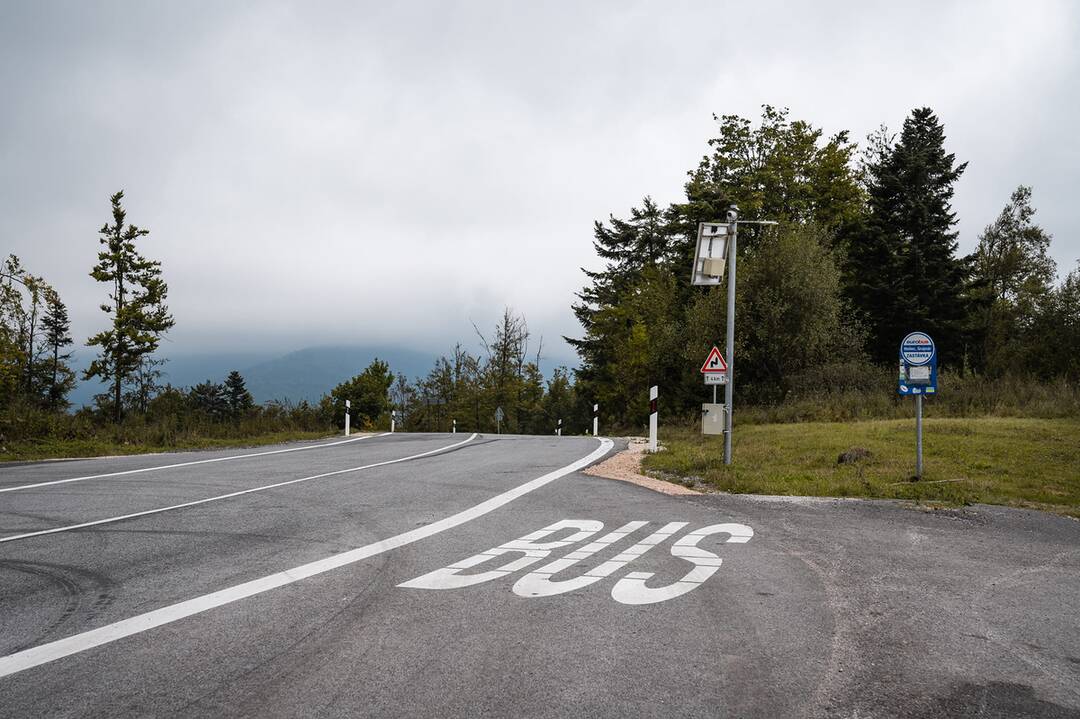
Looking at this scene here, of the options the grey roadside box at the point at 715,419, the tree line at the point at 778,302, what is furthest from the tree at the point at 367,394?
the grey roadside box at the point at 715,419

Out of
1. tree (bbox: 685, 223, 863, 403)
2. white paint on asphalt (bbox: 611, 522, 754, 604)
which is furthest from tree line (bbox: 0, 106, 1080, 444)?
white paint on asphalt (bbox: 611, 522, 754, 604)

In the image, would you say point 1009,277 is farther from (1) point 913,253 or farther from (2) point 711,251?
(2) point 711,251

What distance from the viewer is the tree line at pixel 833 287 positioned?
2819cm

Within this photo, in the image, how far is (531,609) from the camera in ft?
14.0

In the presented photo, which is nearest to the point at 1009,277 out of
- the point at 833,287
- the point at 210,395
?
the point at 833,287

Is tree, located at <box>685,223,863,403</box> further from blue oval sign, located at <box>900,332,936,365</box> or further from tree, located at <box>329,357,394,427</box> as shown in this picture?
tree, located at <box>329,357,394,427</box>

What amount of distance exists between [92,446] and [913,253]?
3764 centimetres

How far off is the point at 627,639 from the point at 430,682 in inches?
44.4

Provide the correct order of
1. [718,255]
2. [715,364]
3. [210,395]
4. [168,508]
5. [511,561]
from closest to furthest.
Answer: [511,561] < [168,508] < [718,255] < [715,364] < [210,395]

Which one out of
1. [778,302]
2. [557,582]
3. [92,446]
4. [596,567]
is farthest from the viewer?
[778,302]

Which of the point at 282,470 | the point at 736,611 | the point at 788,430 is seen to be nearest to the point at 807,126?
the point at 788,430

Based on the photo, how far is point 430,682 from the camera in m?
3.17

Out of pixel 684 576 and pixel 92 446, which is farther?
pixel 92 446

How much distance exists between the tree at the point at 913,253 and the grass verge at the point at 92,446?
30.5 meters
